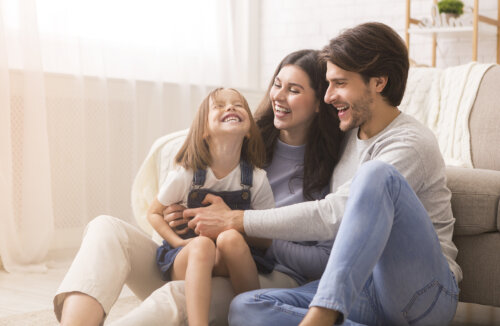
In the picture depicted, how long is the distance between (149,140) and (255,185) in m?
1.88

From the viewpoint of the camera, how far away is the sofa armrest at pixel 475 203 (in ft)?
5.71

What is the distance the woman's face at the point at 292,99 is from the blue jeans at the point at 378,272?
0.48 metres

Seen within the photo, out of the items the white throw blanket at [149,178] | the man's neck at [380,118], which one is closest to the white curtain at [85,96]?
the white throw blanket at [149,178]

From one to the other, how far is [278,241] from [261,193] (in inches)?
5.2

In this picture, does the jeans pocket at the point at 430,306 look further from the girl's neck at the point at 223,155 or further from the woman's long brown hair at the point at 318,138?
the girl's neck at the point at 223,155

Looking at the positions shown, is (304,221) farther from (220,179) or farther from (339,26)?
(339,26)

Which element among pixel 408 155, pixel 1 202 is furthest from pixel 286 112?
pixel 1 202

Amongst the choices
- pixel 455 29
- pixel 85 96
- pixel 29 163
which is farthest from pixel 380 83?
pixel 455 29

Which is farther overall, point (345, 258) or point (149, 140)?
point (149, 140)

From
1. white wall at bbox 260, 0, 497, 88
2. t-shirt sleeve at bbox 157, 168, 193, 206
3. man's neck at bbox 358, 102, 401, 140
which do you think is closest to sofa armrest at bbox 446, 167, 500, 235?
man's neck at bbox 358, 102, 401, 140

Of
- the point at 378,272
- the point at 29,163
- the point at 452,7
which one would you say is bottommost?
the point at 29,163

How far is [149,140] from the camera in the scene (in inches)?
137

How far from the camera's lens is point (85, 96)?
10.2 feet

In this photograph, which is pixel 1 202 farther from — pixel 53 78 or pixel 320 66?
pixel 320 66
